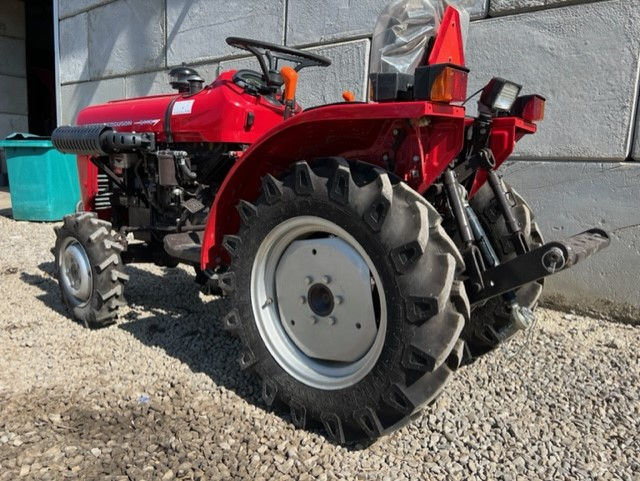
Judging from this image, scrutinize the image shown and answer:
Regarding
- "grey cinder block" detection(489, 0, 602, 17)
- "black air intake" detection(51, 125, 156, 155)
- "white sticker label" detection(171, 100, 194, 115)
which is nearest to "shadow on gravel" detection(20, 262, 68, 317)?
"black air intake" detection(51, 125, 156, 155)

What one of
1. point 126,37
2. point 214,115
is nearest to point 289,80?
point 214,115

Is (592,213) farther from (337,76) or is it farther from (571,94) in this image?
(337,76)

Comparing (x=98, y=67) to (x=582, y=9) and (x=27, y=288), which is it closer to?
(x=27, y=288)

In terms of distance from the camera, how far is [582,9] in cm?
354

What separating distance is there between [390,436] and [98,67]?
7.62 meters

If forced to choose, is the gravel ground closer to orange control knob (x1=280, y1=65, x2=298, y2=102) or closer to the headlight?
the headlight

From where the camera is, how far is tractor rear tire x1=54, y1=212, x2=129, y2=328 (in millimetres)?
3307

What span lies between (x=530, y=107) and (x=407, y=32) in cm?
63

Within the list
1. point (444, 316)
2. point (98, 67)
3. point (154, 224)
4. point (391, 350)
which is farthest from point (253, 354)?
point (98, 67)

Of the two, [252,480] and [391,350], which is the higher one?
[391,350]

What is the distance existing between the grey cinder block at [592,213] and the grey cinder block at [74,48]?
23.2ft

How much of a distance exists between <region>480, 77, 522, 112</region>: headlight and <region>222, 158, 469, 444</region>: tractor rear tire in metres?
0.54

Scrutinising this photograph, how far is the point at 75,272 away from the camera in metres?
3.54

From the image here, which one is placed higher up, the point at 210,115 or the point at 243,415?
the point at 210,115
